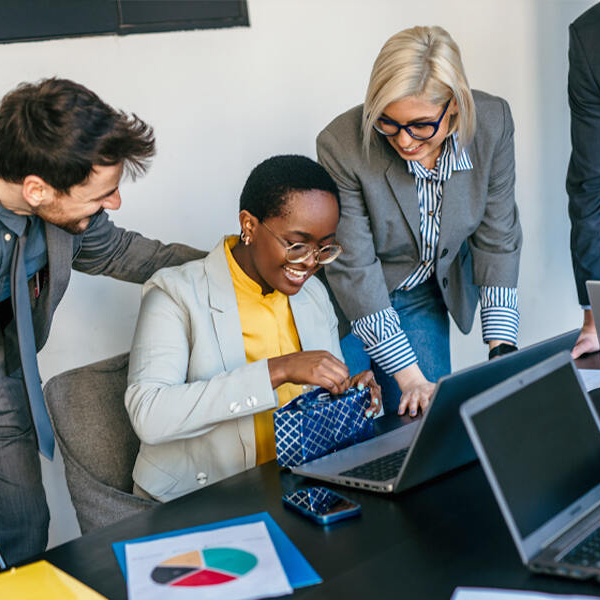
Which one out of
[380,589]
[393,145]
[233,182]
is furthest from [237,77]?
[380,589]

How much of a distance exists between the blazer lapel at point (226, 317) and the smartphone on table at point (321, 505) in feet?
1.61

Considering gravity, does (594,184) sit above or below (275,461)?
above

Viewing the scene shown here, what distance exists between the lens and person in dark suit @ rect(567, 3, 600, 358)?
2.38 metres

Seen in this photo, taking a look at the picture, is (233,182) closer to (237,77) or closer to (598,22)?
(237,77)

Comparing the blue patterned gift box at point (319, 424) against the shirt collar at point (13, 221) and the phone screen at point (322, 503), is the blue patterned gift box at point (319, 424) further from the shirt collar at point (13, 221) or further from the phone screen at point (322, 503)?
the shirt collar at point (13, 221)

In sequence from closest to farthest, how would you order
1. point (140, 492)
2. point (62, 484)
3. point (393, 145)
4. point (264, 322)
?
point (140, 492) < point (264, 322) < point (393, 145) < point (62, 484)

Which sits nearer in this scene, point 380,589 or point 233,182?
point 380,589

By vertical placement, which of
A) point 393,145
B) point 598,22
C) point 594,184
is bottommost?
point 594,184

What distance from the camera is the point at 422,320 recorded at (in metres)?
2.36

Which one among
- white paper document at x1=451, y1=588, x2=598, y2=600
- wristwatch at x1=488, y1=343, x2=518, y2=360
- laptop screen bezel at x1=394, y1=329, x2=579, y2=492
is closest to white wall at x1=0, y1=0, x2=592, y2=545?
wristwatch at x1=488, y1=343, x2=518, y2=360

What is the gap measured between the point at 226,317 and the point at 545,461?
86 cm

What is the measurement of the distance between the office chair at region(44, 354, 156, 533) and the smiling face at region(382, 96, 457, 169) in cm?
86

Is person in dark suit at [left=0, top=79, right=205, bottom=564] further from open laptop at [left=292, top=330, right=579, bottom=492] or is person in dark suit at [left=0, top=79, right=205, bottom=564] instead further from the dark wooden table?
open laptop at [left=292, top=330, right=579, bottom=492]

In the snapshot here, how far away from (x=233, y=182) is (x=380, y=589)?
1.93 metres
